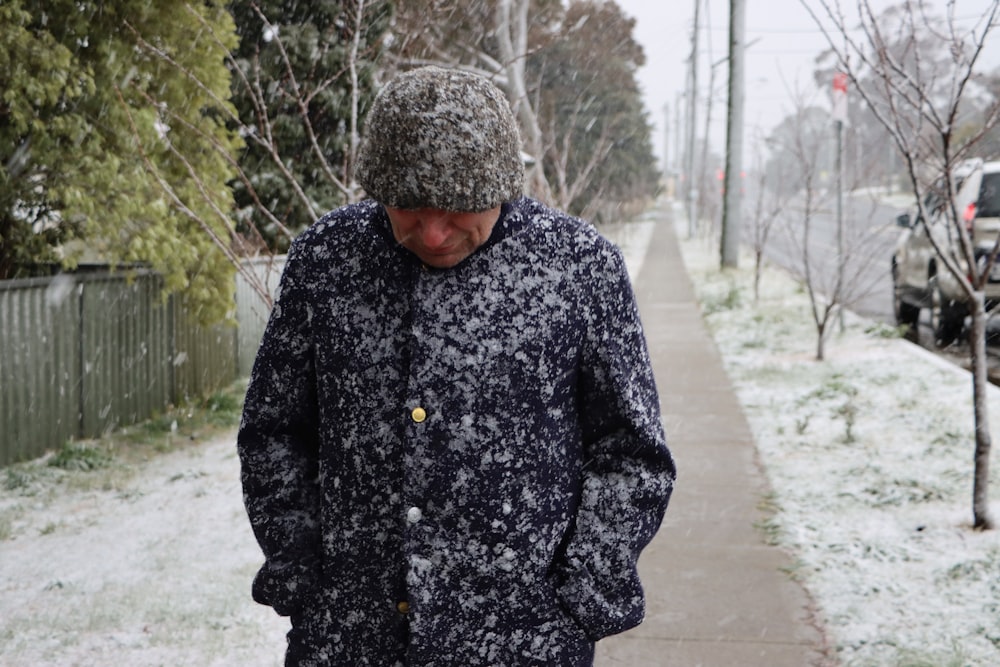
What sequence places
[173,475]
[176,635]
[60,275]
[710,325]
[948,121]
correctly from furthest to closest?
[710,325], [60,275], [173,475], [948,121], [176,635]

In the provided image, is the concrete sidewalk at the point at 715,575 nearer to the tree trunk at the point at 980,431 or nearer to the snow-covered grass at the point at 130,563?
the tree trunk at the point at 980,431

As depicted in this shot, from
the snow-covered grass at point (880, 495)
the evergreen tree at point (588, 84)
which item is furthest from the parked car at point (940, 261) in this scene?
the evergreen tree at point (588, 84)

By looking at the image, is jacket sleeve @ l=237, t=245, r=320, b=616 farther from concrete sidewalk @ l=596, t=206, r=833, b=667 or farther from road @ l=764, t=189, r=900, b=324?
road @ l=764, t=189, r=900, b=324

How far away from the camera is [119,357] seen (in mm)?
7523

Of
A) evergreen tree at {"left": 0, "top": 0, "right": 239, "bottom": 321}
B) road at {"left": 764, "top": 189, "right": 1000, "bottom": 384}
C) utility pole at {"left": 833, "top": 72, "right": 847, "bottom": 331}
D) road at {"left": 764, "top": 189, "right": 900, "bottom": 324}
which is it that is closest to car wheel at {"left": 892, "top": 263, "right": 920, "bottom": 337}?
road at {"left": 764, "top": 189, "right": 1000, "bottom": 384}

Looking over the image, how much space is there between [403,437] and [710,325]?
38.4 feet

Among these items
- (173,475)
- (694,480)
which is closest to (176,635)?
(173,475)

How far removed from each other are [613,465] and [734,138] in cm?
1931

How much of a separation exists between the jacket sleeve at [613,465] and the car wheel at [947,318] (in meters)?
9.96

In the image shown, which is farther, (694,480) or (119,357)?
(119,357)

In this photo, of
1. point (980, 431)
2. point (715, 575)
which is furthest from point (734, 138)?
point (715, 575)

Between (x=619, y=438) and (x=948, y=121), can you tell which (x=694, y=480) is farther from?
(x=619, y=438)

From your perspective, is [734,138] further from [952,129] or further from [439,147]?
[439,147]

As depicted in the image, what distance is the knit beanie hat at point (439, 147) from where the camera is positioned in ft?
5.02
